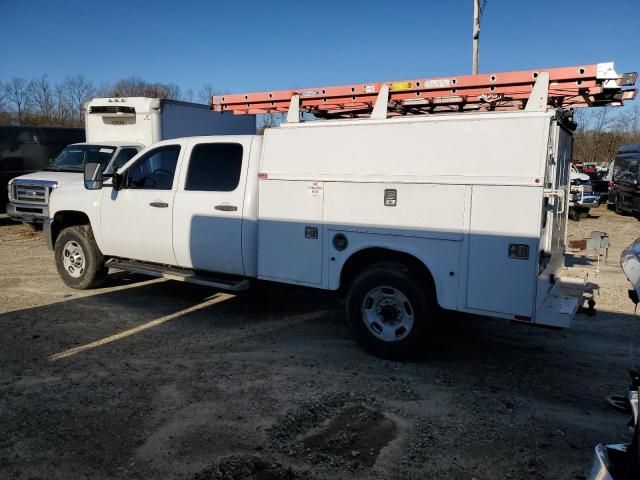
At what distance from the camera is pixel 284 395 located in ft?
14.5

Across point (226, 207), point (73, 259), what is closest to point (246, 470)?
point (226, 207)

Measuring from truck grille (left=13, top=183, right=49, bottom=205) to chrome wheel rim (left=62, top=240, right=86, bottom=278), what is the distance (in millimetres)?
4766

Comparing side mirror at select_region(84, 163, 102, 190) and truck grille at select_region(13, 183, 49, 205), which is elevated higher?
side mirror at select_region(84, 163, 102, 190)

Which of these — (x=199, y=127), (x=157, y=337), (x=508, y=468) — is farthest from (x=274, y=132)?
(x=199, y=127)

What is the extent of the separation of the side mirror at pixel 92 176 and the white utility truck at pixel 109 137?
4.39 metres

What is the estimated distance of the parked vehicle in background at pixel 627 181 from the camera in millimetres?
17438

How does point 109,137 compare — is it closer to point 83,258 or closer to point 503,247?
point 83,258

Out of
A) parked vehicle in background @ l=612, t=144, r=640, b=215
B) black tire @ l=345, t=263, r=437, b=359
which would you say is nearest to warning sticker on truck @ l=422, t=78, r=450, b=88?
black tire @ l=345, t=263, r=437, b=359

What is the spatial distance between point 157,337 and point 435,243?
10.0ft

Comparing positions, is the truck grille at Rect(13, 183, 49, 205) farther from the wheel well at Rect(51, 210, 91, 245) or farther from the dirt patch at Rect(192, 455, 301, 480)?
the dirt patch at Rect(192, 455, 301, 480)

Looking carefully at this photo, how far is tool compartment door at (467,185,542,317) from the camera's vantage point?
4.41 meters

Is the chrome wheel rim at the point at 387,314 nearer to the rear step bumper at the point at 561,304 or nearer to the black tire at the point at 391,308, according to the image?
the black tire at the point at 391,308

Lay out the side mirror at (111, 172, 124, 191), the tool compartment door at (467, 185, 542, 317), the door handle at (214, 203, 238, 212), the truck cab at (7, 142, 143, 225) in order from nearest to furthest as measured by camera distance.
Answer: the tool compartment door at (467, 185, 542, 317) < the door handle at (214, 203, 238, 212) < the side mirror at (111, 172, 124, 191) < the truck cab at (7, 142, 143, 225)

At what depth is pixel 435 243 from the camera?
4.82 m
